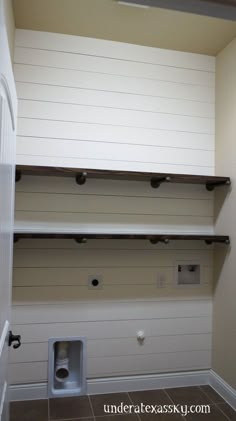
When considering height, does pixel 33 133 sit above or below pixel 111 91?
below

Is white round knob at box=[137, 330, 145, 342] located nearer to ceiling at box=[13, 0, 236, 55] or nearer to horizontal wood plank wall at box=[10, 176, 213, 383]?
horizontal wood plank wall at box=[10, 176, 213, 383]

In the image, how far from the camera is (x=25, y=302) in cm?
230

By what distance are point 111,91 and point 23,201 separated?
1063 millimetres

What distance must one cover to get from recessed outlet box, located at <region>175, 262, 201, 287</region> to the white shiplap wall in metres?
0.05

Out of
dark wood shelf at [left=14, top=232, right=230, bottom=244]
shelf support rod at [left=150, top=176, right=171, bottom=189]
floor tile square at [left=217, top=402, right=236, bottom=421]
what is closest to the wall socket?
dark wood shelf at [left=14, top=232, right=230, bottom=244]

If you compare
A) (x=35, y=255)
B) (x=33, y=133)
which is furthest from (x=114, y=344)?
(x=33, y=133)

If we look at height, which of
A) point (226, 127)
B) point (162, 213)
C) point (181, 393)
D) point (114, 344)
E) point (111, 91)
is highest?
point (111, 91)

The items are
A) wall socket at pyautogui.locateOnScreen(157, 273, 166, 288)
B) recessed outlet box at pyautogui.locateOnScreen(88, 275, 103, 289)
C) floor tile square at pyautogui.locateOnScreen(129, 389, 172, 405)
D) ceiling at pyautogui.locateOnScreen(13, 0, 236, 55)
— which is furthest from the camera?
wall socket at pyautogui.locateOnScreen(157, 273, 166, 288)

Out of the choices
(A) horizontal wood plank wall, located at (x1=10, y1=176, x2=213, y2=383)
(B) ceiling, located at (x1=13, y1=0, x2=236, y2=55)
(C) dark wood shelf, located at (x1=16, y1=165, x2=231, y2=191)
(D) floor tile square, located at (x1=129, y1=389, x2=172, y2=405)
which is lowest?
(D) floor tile square, located at (x1=129, y1=389, x2=172, y2=405)

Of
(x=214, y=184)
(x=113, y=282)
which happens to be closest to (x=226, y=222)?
(x=214, y=184)

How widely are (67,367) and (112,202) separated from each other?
1272mm

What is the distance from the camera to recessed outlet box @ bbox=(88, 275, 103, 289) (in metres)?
2.41

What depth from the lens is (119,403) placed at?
89.9 inches

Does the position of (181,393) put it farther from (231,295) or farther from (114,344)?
(231,295)
